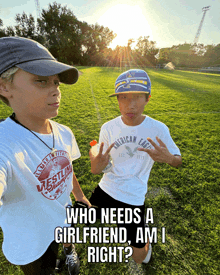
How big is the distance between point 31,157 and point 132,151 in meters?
1.17

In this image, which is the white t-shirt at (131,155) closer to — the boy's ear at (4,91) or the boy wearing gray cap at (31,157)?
the boy wearing gray cap at (31,157)

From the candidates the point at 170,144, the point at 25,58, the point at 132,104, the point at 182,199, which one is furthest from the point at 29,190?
the point at 182,199

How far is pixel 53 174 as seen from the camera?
3.99 ft

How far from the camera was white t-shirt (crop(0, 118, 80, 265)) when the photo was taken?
1.01m

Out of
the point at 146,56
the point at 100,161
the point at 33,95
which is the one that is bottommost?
the point at 100,161

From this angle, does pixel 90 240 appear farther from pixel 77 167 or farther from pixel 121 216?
pixel 77 167

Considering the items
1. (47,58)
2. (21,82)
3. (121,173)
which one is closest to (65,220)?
(121,173)

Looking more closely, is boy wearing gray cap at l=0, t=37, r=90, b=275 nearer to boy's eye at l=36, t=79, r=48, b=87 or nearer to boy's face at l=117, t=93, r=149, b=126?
boy's eye at l=36, t=79, r=48, b=87

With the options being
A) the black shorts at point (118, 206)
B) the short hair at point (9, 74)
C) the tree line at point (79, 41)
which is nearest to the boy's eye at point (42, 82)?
the short hair at point (9, 74)

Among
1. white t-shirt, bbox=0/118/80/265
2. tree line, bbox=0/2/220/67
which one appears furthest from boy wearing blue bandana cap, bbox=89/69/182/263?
tree line, bbox=0/2/220/67

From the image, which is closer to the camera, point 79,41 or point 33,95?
point 33,95

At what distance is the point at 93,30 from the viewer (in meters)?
45.1

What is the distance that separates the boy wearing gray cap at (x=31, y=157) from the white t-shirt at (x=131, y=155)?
2.32 feet

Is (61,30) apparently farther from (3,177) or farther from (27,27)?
(3,177)
